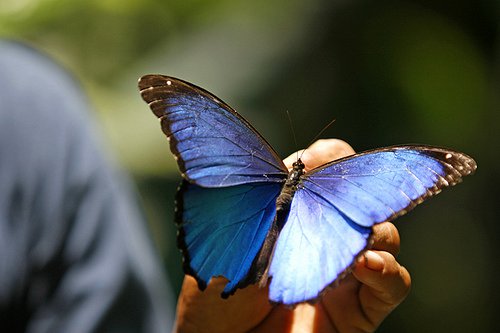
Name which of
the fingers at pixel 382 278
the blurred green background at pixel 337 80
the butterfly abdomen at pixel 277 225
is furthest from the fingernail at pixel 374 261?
the blurred green background at pixel 337 80

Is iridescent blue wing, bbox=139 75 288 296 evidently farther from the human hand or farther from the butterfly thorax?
the human hand

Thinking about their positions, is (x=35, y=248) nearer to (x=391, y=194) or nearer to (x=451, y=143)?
(x=391, y=194)

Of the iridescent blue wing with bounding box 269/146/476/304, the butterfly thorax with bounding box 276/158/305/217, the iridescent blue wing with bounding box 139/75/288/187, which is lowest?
the iridescent blue wing with bounding box 269/146/476/304

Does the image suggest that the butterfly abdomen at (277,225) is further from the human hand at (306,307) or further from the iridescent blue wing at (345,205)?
the human hand at (306,307)

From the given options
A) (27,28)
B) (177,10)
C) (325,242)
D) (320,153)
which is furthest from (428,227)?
(325,242)

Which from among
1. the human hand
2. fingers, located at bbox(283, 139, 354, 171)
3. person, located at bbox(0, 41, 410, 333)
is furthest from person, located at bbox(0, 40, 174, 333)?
fingers, located at bbox(283, 139, 354, 171)
